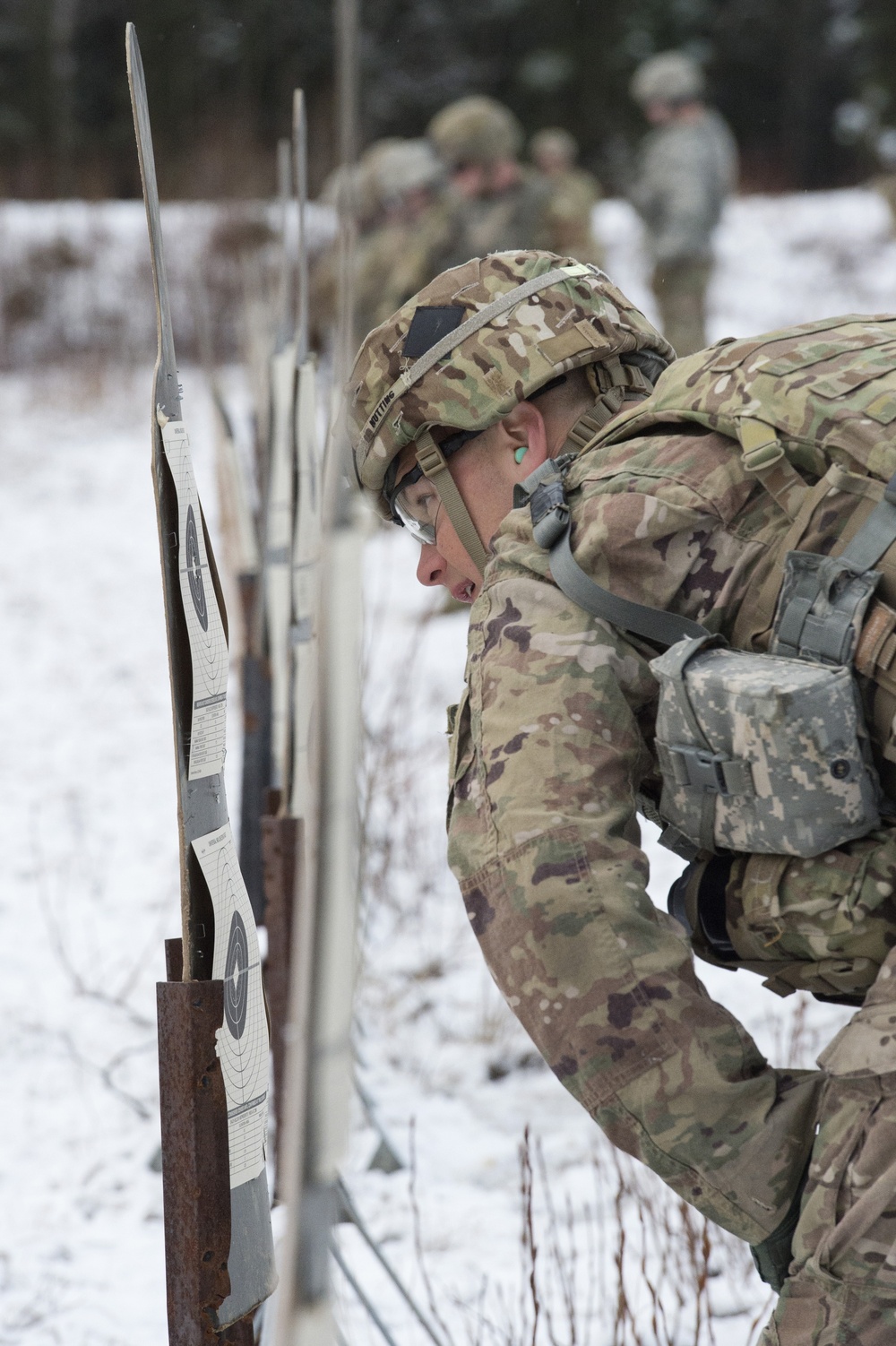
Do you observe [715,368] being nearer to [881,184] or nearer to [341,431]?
[341,431]

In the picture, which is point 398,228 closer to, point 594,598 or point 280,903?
point 280,903

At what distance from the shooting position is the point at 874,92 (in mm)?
17453

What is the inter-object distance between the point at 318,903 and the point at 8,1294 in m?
2.43

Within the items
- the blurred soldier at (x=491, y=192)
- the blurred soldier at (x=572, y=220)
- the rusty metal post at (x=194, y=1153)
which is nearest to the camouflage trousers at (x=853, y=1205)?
the rusty metal post at (x=194, y=1153)

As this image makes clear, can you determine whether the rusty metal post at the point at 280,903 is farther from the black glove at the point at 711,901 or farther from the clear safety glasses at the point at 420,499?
the black glove at the point at 711,901

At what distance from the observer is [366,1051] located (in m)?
3.50

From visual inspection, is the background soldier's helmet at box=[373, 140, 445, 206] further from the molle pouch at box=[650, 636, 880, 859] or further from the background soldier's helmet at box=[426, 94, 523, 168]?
the molle pouch at box=[650, 636, 880, 859]

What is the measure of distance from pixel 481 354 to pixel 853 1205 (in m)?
1.02

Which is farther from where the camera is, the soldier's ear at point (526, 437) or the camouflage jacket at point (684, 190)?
the camouflage jacket at point (684, 190)

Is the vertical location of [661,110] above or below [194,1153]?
above

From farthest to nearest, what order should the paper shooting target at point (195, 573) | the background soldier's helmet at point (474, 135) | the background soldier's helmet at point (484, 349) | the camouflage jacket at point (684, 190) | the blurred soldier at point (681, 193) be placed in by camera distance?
the camouflage jacket at point (684, 190), the blurred soldier at point (681, 193), the background soldier's helmet at point (474, 135), the background soldier's helmet at point (484, 349), the paper shooting target at point (195, 573)

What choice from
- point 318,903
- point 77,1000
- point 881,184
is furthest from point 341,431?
point 881,184

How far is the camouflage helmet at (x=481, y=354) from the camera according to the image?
5.52 feet

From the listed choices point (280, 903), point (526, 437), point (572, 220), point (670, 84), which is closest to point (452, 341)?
point (526, 437)
